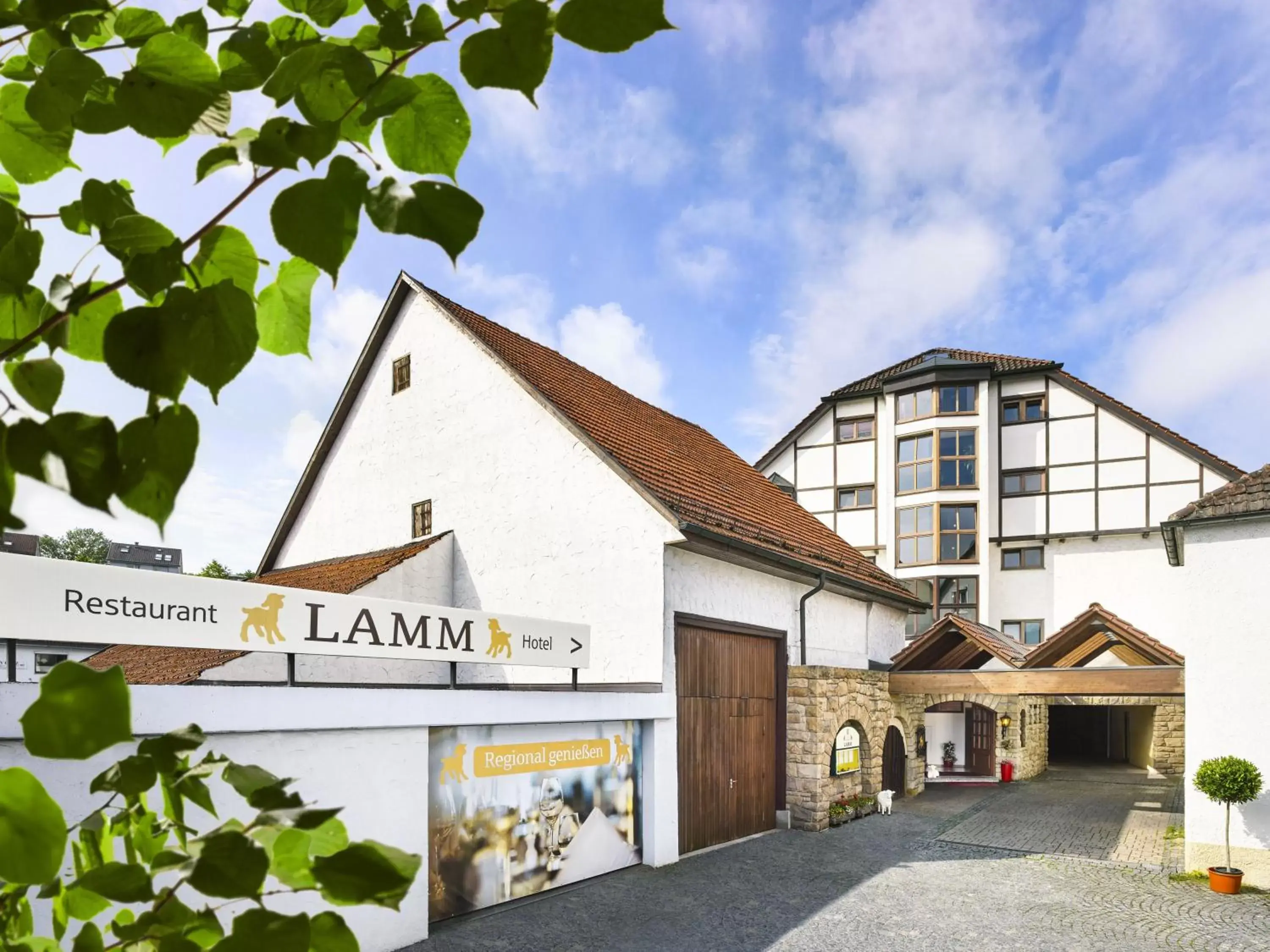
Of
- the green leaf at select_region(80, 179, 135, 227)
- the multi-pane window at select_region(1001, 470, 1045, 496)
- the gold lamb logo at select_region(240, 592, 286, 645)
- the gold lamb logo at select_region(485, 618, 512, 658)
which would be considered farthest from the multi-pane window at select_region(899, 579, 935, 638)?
the green leaf at select_region(80, 179, 135, 227)

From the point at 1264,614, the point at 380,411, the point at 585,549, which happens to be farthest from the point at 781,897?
the point at 380,411

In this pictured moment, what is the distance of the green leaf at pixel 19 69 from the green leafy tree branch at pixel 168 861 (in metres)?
0.66

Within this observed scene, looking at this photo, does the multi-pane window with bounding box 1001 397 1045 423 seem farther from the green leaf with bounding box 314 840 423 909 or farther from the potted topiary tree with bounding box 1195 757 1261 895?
the green leaf with bounding box 314 840 423 909

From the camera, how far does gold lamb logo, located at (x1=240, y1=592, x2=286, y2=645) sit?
7598mm

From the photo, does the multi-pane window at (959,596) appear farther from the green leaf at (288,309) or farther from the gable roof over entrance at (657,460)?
the green leaf at (288,309)

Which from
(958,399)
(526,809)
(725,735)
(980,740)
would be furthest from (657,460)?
(958,399)

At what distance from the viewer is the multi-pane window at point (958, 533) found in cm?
2617

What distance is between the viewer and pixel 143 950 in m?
0.79

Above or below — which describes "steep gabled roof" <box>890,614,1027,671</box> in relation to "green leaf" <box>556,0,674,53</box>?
below

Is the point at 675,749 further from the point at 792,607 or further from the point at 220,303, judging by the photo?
the point at 220,303

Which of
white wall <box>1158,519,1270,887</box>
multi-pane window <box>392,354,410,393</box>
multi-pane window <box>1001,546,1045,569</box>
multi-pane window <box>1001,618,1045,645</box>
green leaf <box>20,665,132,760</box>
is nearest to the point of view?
green leaf <box>20,665,132,760</box>

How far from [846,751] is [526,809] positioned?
7154 mm

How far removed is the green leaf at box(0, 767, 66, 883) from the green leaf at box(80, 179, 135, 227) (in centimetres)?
48

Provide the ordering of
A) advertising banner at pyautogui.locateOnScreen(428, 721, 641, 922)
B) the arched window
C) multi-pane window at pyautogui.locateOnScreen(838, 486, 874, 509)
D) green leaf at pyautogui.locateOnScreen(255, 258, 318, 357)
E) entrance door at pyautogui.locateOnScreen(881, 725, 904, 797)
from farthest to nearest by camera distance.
A: multi-pane window at pyautogui.locateOnScreen(838, 486, 874, 509) → entrance door at pyautogui.locateOnScreen(881, 725, 904, 797) → the arched window → advertising banner at pyautogui.locateOnScreen(428, 721, 641, 922) → green leaf at pyautogui.locateOnScreen(255, 258, 318, 357)
